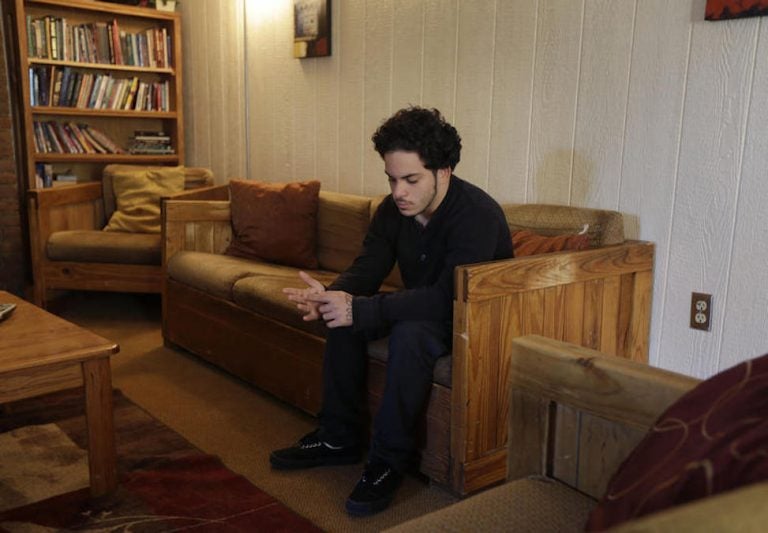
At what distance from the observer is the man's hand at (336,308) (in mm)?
2135

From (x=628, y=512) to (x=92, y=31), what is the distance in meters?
4.57

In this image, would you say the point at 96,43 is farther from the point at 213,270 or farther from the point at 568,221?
the point at 568,221

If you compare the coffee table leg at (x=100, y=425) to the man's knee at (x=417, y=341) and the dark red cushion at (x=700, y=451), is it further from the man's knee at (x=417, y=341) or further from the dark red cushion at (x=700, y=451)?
the dark red cushion at (x=700, y=451)

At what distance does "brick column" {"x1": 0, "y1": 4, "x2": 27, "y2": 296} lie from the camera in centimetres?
421

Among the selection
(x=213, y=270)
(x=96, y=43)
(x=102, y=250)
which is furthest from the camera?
(x=96, y=43)

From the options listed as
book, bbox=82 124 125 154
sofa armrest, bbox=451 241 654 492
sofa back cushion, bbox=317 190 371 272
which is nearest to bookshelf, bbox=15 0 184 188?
book, bbox=82 124 125 154

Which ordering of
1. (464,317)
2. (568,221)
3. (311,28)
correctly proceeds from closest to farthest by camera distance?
(464,317) → (568,221) → (311,28)

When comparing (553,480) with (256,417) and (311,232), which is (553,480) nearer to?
(256,417)

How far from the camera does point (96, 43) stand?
4500mm

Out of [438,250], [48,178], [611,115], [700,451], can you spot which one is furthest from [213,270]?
[700,451]

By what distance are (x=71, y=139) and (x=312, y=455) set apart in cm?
313

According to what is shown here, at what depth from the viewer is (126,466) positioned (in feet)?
7.36

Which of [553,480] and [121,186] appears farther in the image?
[121,186]

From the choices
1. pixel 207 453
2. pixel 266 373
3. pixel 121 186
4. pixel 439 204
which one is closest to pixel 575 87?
pixel 439 204
